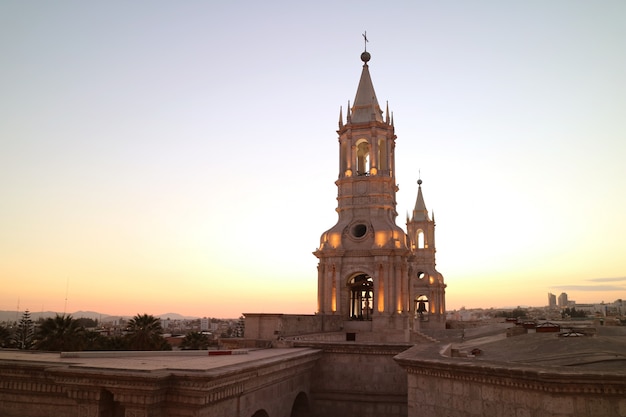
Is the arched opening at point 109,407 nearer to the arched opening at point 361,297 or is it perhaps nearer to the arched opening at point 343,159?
the arched opening at point 361,297

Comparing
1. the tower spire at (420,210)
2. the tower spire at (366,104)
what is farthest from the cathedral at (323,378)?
the tower spire at (420,210)

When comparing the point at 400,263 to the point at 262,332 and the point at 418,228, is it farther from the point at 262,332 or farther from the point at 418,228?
the point at 418,228

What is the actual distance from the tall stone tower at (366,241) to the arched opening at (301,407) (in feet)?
38.0

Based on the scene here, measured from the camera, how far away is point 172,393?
1115cm

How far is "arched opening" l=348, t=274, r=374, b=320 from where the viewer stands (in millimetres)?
36562

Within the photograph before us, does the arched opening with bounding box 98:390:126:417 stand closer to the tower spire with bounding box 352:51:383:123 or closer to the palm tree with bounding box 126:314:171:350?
the palm tree with bounding box 126:314:171:350

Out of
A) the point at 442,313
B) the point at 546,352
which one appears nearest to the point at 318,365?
the point at 546,352

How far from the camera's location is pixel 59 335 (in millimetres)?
30984

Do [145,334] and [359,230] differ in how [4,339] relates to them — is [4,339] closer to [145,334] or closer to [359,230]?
[145,334]

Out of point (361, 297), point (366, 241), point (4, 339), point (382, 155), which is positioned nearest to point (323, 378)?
point (366, 241)

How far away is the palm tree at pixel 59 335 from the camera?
30.6m

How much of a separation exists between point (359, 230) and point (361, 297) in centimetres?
617

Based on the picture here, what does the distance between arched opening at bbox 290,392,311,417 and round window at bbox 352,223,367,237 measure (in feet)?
53.2

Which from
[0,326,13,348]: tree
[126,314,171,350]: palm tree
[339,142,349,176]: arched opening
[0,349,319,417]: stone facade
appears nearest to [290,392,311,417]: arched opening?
[0,349,319,417]: stone facade
